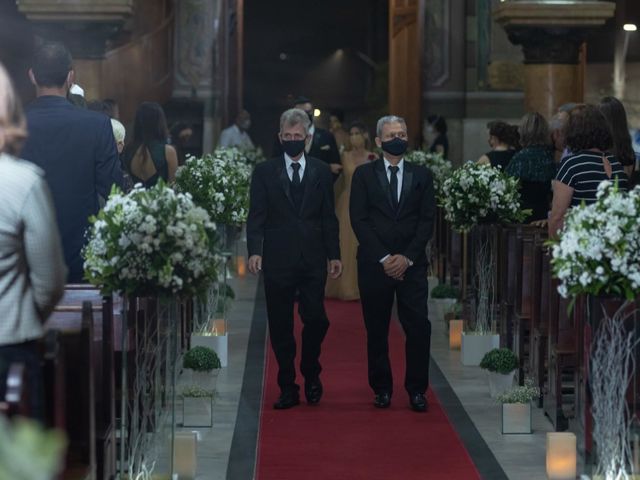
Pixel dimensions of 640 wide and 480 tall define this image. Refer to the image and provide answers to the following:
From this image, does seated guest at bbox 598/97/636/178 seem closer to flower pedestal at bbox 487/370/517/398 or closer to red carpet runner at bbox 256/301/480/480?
flower pedestal at bbox 487/370/517/398

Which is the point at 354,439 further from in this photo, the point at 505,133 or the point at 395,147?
the point at 505,133

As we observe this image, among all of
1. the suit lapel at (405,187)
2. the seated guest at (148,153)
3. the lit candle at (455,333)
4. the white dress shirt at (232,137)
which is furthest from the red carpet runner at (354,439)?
the white dress shirt at (232,137)

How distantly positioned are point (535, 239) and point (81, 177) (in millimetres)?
3024

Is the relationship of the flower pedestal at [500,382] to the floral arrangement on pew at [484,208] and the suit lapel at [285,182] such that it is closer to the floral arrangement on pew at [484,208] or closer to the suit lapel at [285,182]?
the floral arrangement on pew at [484,208]

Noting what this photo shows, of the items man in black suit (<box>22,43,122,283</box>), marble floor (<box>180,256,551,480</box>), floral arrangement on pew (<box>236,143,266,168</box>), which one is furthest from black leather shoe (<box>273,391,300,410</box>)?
floral arrangement on pew (<box>236,143,266,168</box>)

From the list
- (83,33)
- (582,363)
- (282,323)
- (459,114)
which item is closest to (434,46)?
(459,114)

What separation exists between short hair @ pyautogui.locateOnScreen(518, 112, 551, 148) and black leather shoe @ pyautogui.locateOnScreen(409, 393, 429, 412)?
8.72 ft

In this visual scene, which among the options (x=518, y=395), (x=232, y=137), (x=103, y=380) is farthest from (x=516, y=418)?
(x=232, y=137)

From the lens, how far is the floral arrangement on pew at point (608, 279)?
5871mm

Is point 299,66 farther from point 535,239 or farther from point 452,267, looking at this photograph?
point 535,239

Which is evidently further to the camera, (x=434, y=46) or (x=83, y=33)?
(x=434, y=46)

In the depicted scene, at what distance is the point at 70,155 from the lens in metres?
6.70

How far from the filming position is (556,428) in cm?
779

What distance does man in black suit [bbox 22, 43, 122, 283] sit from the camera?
21.8 feet
